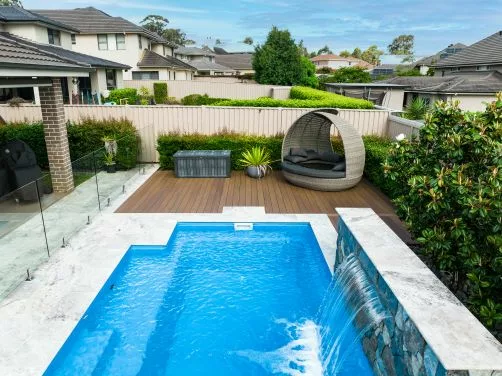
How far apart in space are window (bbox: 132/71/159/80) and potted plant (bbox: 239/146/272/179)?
2595cm

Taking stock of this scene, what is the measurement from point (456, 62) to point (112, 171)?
30.6 metres

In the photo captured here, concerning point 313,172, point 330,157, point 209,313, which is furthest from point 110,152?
point 209,313

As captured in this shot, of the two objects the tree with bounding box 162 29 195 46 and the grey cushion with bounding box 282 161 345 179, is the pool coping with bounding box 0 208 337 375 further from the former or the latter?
the tree with bounding box 162 29 195 46

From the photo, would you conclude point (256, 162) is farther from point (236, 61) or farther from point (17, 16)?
point (236, 61)

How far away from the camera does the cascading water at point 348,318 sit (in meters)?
3.86

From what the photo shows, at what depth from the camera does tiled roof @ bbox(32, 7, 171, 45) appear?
102 feet

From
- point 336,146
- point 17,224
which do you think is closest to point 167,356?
point 17,224

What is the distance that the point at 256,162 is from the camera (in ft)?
34.6

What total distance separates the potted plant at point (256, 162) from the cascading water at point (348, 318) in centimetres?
595

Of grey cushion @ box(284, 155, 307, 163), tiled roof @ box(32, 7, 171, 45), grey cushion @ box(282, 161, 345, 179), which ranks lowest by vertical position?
grey cushion @ box(282, 161, 345, 179)

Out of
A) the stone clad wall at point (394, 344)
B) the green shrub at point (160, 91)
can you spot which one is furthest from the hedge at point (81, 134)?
the green shrub at point (160, 91)

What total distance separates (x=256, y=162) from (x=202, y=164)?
1.63 meters

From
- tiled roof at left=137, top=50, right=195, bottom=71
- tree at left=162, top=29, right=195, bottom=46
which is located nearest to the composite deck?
tiled roof at left=137, top=50, right=195, bottom=71

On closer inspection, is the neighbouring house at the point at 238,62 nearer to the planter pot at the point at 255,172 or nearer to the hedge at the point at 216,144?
the hedge at the point at 216,144
